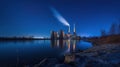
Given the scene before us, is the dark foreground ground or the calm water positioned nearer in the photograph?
the dark foreground ground

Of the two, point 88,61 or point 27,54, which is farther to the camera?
point 27,54

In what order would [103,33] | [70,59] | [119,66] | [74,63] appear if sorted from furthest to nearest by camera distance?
[103,33]
[70,59]
[74,63]
[119,66]

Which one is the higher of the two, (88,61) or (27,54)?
(88,61)

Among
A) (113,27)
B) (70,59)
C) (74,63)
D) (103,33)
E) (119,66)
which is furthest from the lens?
(103,33)

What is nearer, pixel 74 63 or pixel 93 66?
pixel 93 66

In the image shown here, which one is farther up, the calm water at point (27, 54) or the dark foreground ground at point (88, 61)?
the dark foreground ground at point (88, 61)

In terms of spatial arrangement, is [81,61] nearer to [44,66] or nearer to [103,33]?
[44,66]

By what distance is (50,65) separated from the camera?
2436cm

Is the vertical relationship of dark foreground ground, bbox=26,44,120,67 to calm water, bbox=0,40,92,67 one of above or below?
above

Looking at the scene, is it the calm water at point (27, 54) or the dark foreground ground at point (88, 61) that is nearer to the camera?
the dark foreground ground at point (88, 61)

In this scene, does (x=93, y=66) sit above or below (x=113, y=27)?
below

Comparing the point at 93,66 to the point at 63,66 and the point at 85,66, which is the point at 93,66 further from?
the point at 63,66

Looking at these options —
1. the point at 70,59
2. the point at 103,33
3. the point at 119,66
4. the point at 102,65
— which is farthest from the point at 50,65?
the point at 103,33

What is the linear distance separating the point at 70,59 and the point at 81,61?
2.21 m
